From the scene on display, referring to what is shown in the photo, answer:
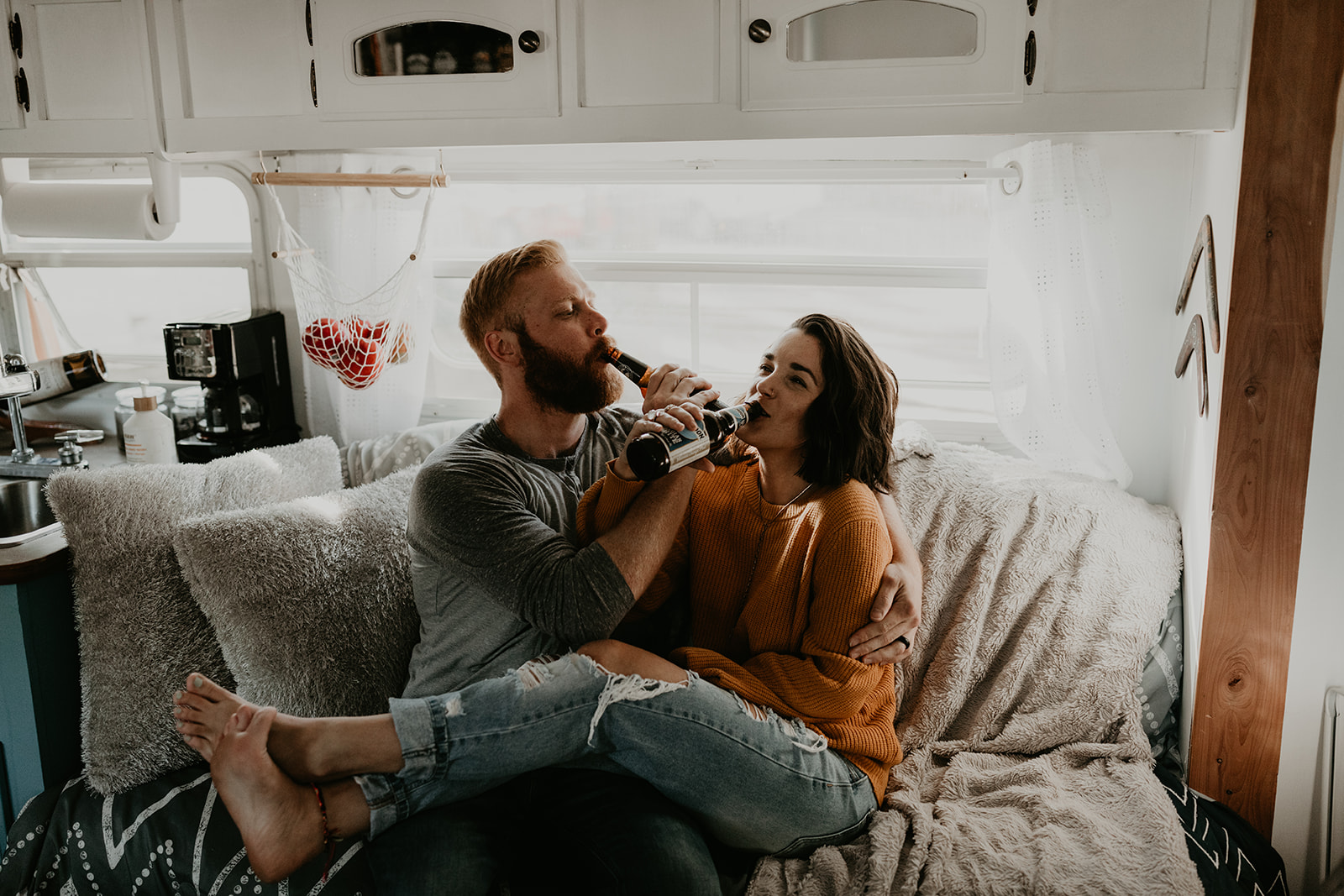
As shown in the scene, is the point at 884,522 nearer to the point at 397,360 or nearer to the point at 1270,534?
the point at 1270,534

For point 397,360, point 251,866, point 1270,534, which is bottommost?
point 251,866

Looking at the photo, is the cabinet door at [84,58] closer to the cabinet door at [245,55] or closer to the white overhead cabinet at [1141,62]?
the cabinet door at [245,55]

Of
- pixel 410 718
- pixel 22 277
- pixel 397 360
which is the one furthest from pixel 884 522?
pixel 22 277

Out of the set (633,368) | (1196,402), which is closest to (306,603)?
(633,368)

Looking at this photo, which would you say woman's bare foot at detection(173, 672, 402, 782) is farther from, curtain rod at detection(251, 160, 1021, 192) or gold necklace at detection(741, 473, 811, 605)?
curtain rod at detection(251, 160, 1021, 192)

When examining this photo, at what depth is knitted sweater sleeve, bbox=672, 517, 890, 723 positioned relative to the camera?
161 cm

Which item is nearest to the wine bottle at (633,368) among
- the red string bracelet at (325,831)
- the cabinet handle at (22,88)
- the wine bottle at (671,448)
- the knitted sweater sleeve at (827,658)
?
the wine bottle at (671,448)

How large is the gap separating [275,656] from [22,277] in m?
2.00

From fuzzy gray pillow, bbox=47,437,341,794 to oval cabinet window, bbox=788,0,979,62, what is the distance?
136cm

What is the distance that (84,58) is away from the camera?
2191 millimetres

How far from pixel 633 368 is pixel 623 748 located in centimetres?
66

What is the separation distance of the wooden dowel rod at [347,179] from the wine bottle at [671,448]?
0.97 m

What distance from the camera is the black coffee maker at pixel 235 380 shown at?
2451mm

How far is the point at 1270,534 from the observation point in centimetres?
162
